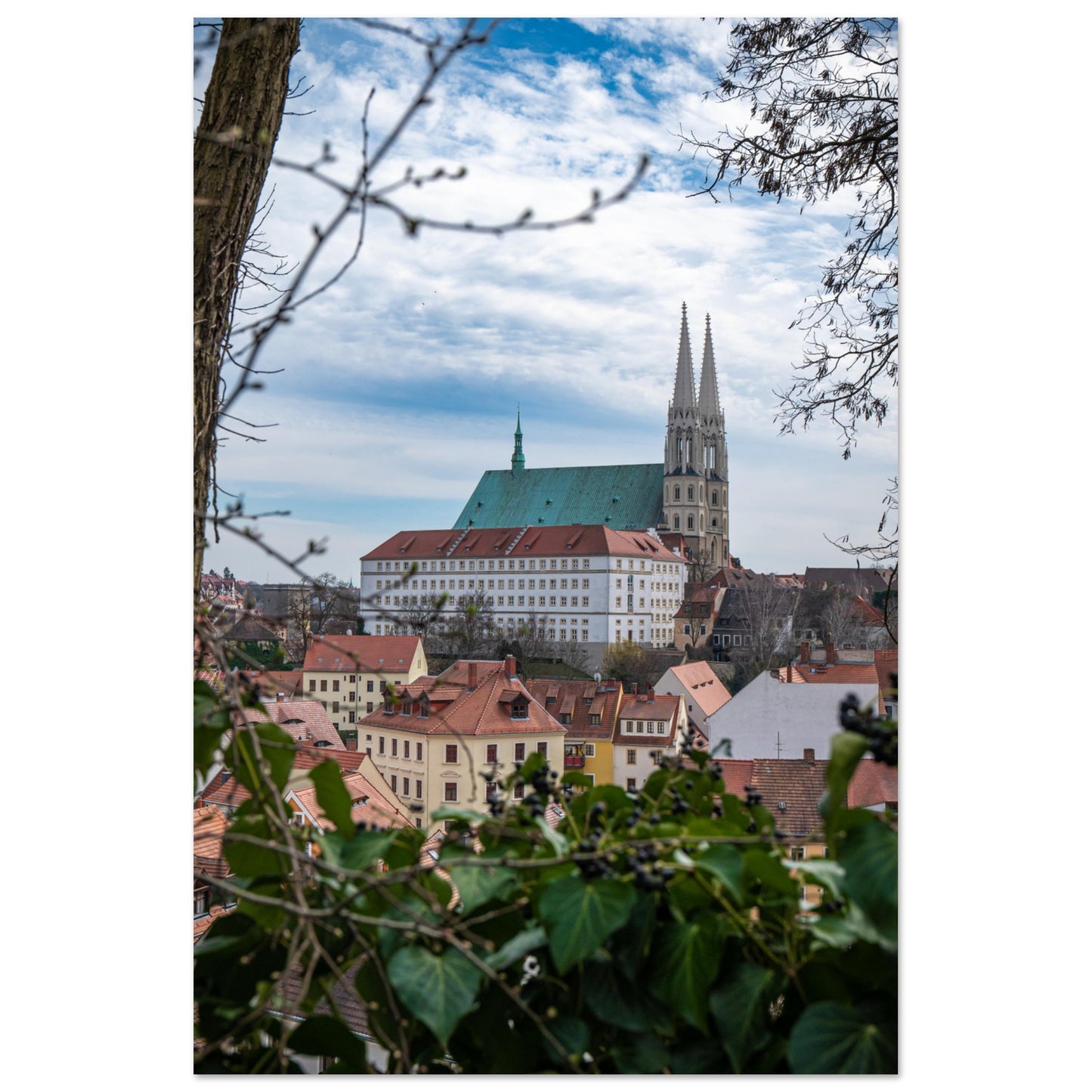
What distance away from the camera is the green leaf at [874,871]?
776 millimetres

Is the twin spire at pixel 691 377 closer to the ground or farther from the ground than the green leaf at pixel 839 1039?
farther from the ground

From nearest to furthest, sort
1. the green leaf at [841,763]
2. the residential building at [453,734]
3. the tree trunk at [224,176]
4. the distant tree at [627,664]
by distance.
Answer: the green leaf at [841,763], the tree trunk at [224,176], the residential building at [453,734], the distant tree at [627,664]

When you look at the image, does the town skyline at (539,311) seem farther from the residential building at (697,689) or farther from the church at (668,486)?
the residential building at (697,689)

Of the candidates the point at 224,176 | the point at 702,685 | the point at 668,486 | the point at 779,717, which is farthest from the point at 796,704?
the point at 224,176

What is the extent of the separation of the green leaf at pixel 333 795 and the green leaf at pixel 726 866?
1.12ft

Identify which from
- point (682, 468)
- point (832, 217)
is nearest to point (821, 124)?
point (832, 217)

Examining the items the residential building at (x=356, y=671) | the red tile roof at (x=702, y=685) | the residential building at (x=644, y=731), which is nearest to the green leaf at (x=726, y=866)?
the residential building at (x=644, y=731)

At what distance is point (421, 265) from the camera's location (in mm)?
1562

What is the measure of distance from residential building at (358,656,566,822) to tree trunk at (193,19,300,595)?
0.38 m

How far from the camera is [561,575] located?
179cm

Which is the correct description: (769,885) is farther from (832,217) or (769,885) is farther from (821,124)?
(821,124)
